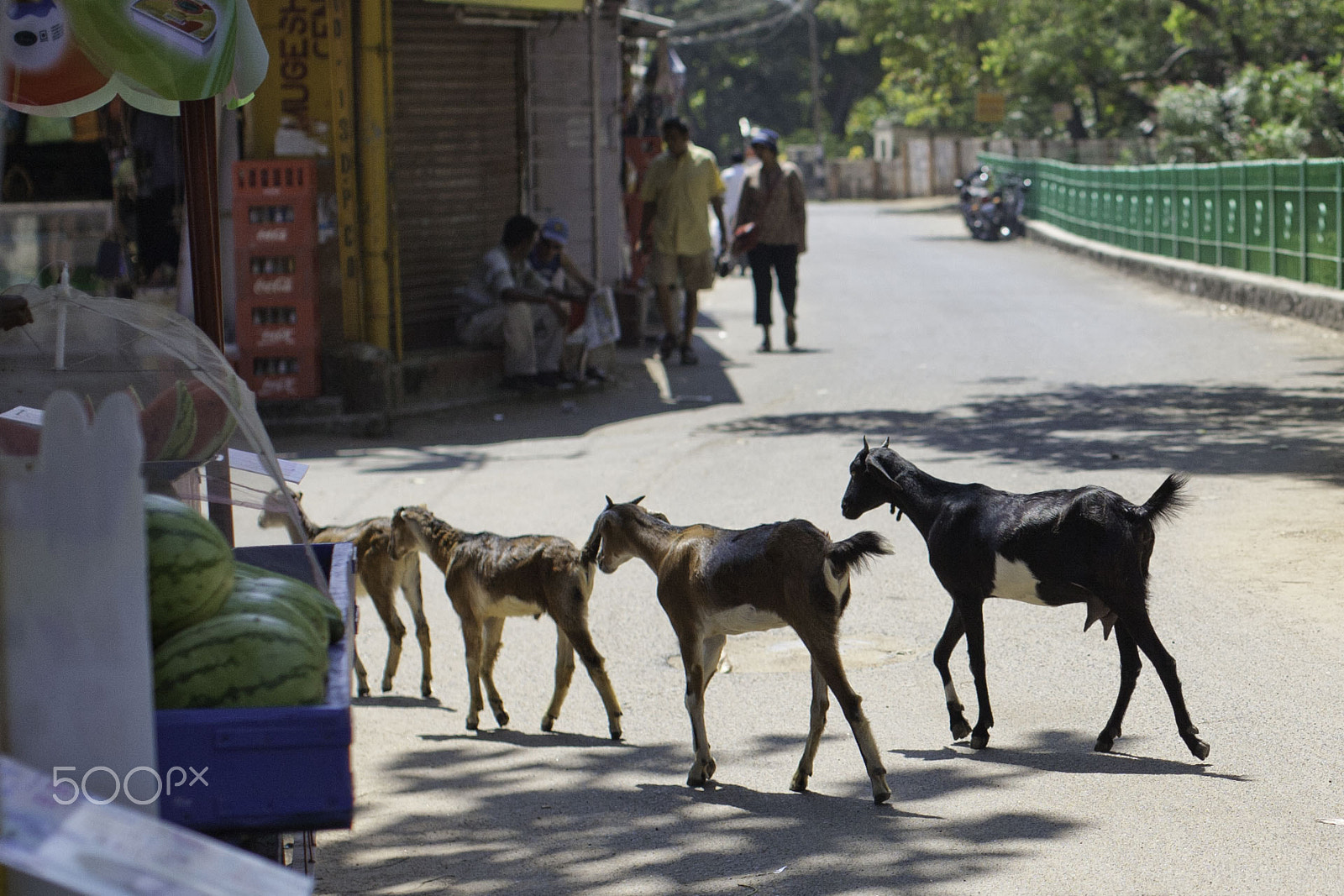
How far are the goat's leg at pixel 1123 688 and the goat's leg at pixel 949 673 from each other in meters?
0.46

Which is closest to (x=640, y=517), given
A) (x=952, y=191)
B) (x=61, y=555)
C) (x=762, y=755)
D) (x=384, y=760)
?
(x=762, y=755)

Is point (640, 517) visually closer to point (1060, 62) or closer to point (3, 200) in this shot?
point (3, 200)

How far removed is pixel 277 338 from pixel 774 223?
238 inches

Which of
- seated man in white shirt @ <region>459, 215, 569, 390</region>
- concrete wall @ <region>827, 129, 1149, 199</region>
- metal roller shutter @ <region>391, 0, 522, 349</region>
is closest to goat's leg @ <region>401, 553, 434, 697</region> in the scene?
seated man in white shirt @ <region>459, 215, 569, 390</region>

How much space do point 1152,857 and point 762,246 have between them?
12.6m

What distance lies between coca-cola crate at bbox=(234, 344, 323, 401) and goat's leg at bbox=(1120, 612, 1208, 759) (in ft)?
→ 27.1

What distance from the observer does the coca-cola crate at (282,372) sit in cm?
1184

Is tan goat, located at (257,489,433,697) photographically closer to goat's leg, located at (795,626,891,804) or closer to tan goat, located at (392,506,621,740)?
tan goat, located at (392,506,621,740)

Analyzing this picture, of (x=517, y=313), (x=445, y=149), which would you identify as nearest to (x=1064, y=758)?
(x=517, y=313)

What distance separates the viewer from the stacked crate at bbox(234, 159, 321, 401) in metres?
11.6

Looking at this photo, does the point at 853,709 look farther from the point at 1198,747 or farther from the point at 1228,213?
the point at 1228,213

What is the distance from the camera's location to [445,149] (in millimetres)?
14352

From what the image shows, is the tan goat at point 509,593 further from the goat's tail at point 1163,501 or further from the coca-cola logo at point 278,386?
the coca-cola logo at point 278,386

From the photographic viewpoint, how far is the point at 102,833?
6.49 feet
